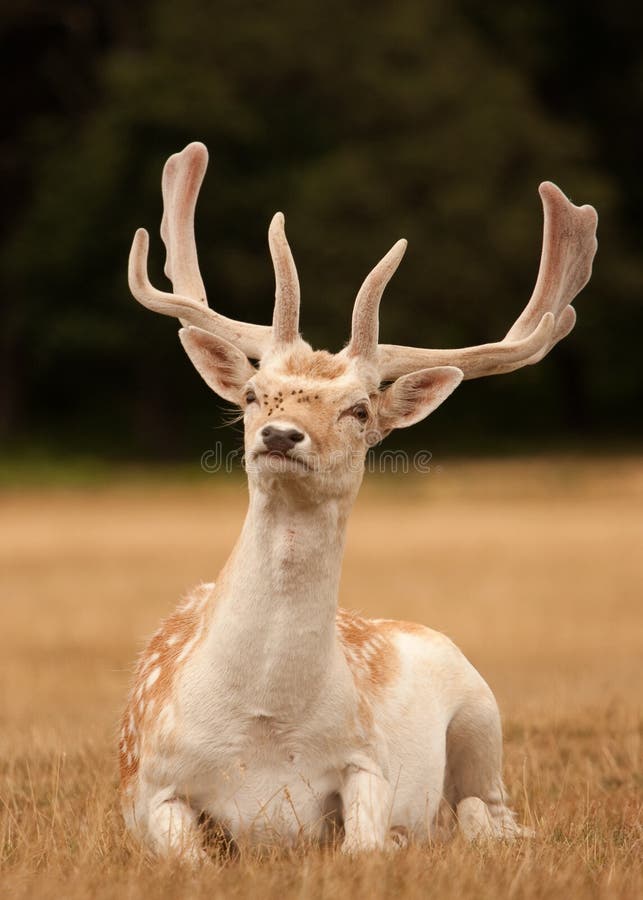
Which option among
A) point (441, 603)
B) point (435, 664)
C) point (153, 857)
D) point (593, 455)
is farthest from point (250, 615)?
point (593, 455)

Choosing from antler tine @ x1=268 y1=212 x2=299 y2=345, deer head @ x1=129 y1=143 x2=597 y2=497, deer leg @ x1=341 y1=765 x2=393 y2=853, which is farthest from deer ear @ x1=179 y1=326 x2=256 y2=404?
deer leg @ x1=341 y1=765 x2=393 y2=853

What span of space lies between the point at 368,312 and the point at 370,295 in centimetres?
6

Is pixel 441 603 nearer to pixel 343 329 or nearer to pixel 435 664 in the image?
pixel 435 664

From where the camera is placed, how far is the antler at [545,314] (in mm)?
5363

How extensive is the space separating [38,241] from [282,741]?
96.2 ft

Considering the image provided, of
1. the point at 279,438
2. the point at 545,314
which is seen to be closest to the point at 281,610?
the point at 279,438

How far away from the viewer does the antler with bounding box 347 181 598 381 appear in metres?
5.36

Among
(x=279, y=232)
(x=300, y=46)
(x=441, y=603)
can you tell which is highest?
(x=300, y=46)

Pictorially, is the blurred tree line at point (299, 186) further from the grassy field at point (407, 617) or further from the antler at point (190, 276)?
the antler at point (190, 276)

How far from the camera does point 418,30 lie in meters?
31.7

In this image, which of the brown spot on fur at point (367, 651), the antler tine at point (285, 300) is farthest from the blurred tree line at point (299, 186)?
the antler tine at point (285, 300)

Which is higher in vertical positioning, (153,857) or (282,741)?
(282,741)

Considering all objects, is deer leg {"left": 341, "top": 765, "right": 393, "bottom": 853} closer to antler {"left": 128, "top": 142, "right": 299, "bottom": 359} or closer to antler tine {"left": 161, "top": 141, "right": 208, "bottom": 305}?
antler {"left": 128, "top": 142, "right": 299, "bottom": 359}

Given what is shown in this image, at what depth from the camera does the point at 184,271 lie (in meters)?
5.88
